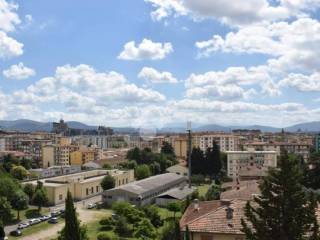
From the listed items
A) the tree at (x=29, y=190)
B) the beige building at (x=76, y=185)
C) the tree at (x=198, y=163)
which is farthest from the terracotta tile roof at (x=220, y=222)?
the tree at (x=198, y=163)

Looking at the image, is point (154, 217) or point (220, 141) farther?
point (220, 141)

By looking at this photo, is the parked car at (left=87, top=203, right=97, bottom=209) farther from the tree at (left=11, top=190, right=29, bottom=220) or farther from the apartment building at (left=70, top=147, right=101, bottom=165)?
the apartment building at (left=70, top=147, right=101, bottom=165)

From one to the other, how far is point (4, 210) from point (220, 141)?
83.2m

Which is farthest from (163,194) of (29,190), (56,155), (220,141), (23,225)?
(220,141)

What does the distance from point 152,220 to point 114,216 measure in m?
3.94

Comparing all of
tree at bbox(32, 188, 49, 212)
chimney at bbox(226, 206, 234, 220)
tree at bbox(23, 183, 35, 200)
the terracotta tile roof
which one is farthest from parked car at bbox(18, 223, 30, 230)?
chimney at bbox(226, 206, 234, 220)

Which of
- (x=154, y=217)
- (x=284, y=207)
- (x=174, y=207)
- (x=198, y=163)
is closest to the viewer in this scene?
(x=284, y=207)

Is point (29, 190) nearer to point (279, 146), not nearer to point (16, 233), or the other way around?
point (16, 233)

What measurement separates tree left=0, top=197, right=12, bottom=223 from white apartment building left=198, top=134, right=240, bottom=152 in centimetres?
7864

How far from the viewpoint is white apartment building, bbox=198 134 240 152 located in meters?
124

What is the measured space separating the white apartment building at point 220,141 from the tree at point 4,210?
7864cm

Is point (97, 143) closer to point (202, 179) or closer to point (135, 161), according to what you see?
point (135, 161)

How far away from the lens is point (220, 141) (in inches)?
4914

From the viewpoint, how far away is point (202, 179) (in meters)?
84.5
